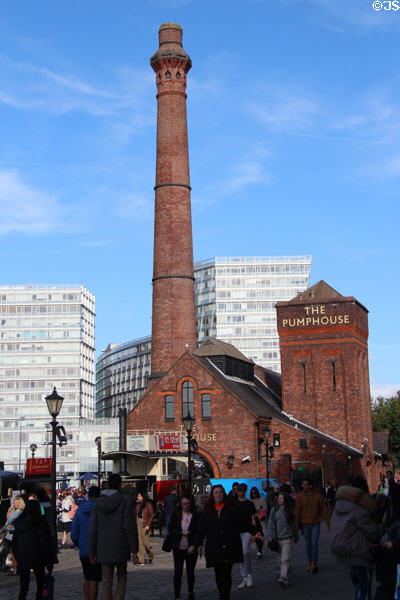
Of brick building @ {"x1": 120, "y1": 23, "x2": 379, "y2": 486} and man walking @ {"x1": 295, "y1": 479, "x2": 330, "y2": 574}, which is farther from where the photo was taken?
brick building @ {"x1": 120, "y1": 23, "x2": 379, "y2": 486}

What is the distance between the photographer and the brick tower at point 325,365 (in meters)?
52.3

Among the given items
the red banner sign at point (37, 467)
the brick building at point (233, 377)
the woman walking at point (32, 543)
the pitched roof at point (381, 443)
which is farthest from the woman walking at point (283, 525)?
the pitched roof at point (381, 443)

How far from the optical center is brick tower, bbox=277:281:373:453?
5231 cm

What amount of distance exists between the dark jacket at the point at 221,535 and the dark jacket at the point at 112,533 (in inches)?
47.5

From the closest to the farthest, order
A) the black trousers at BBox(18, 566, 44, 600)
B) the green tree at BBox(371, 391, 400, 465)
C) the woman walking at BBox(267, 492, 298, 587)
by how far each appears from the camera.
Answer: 1. the black trousers at BBox(18, 566, 44, 600)
2. the woman walking at BBox(267, 492, 298, 587)
3. the green tree at BBox(371, 391, 400, 465)

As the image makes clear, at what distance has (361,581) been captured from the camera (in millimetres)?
10102

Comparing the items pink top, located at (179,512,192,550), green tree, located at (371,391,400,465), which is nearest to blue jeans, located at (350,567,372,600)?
pink top, located at (179,512,192,550)

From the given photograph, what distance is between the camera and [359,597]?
33.6 ft

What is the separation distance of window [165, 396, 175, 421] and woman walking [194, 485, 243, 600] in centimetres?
3753

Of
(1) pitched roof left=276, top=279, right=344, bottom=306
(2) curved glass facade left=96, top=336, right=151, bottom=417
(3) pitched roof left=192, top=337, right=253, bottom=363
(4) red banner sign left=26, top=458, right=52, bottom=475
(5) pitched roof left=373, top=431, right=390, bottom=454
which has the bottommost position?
(4) red banner sign left=26, top=458, right=52, bottom=475

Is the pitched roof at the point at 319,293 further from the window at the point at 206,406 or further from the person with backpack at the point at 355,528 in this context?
the person with backpack at the point at 355,528

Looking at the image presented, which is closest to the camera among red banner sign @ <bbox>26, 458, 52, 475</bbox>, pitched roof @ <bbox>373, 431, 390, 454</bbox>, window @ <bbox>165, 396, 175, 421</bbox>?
red banner sign @ <bbox>26, 458, 52, 475</bbox>

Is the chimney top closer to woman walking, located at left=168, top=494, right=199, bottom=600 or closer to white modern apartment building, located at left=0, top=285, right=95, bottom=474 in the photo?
woman walking, located at left=168, top=494, right=199, bottom=600

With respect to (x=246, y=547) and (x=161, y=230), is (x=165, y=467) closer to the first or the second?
(x=161, y=230)
